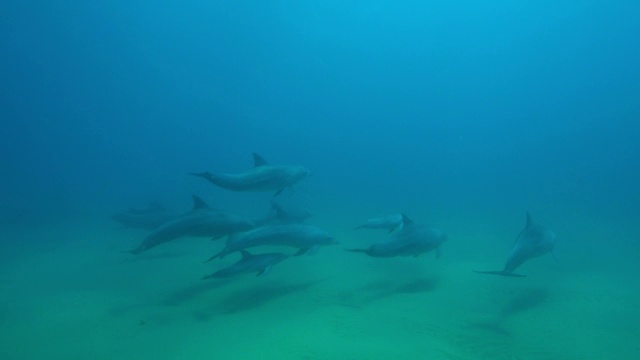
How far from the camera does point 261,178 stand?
789 centimetres

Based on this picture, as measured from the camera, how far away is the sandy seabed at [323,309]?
17.0ft

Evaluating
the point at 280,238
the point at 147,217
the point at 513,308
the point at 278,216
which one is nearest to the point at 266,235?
the point at 280,238

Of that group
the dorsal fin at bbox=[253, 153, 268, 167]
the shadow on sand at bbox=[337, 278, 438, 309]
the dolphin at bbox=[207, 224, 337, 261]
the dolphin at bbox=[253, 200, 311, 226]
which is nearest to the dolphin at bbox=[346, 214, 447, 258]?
the shadow on sand at bbox=[337, 278, 438, 309]

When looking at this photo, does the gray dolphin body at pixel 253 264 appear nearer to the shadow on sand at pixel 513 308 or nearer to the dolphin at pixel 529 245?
the shadow on sand at pixel 513 308

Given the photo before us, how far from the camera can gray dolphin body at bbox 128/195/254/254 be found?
6.79m

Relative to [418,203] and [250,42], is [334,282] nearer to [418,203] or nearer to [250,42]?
[418,203]

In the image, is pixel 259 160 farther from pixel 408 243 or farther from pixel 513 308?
pixel 513 308

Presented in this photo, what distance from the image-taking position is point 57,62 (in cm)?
7181

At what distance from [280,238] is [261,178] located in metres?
1.17

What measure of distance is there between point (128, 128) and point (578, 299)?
10313 centimetres

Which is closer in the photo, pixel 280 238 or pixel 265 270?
pixel 265 270

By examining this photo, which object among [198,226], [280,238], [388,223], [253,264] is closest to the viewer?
[198,226]

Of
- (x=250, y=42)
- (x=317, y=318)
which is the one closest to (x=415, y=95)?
(x=250, y=42)

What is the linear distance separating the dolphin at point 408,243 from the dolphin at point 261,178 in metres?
2.12
